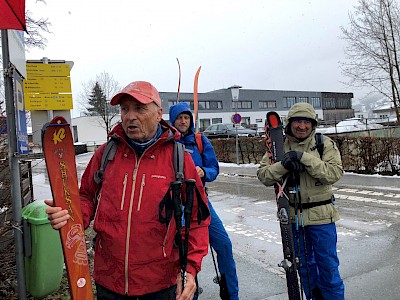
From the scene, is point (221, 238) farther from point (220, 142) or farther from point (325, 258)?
point (220, 142)

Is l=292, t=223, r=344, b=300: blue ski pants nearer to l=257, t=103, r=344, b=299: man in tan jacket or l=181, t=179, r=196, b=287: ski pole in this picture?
l=257, t=103, r=344, b=299: man in tan jacket

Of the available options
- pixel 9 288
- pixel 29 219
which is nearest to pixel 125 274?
pixel 29 219

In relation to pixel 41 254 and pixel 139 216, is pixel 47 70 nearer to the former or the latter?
pixel 41 254

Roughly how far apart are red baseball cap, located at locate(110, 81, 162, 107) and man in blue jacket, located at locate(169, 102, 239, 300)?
1.42 meters

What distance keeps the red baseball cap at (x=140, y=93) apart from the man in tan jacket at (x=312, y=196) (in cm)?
151

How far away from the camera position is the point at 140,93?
84.0 inches

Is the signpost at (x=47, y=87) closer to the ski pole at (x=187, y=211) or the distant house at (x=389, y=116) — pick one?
the ski pole at (x=187, y=211)

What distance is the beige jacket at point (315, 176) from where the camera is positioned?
3.23m

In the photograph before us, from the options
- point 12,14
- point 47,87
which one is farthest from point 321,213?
point 47,87

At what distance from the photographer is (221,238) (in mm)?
3623

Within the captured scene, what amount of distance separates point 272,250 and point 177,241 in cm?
385

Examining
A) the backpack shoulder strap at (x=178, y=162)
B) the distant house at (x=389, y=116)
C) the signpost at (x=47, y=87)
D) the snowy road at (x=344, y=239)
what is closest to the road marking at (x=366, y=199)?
the snowy road at (x=344, y=239)

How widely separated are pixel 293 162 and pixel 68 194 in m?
1.86

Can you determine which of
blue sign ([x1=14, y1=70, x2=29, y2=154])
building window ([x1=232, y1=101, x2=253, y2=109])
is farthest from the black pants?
building window ([x1=232, y1=101, x2=253, y2=109])
